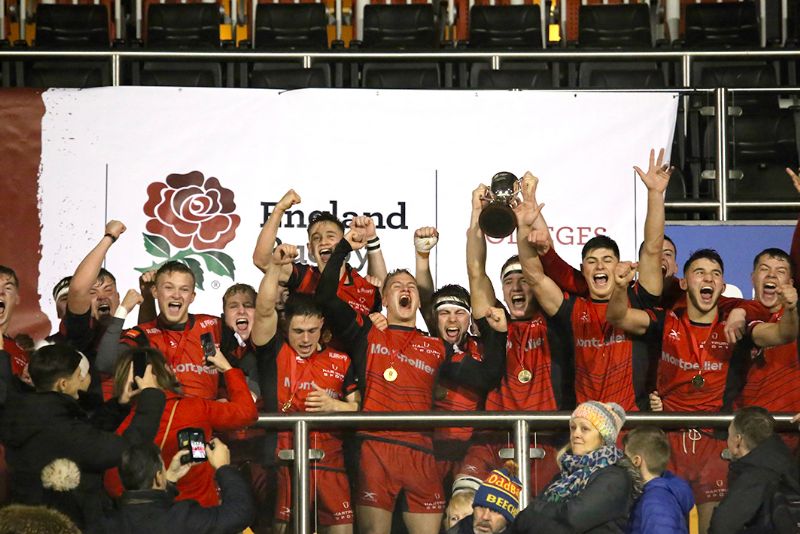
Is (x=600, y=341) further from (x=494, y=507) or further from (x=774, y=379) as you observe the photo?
(x=494, y=507)

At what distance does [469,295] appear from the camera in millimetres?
7156

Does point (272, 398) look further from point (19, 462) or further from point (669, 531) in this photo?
point (669, 531)

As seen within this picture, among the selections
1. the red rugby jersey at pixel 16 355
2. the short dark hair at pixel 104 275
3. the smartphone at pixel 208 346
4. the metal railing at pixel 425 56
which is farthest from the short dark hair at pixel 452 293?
the metal railing at pixel 425 56

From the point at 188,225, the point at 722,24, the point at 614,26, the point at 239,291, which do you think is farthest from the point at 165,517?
the point at 722,24

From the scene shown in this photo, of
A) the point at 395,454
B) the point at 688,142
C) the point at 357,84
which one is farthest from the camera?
the point at 357,84

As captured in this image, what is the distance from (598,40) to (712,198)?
2.24 m

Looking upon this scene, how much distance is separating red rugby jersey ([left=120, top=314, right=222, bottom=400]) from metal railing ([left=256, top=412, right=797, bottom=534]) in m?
0.56

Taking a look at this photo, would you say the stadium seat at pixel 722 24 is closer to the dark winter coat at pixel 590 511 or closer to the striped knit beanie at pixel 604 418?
the striped knit beanie at pixel 604 418

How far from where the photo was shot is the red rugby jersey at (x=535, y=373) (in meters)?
6.62

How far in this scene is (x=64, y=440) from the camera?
5.50 meters

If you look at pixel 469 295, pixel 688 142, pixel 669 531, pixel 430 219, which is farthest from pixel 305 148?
pixel 669 531

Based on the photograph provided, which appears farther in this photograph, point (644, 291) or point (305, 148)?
point (305, 148)

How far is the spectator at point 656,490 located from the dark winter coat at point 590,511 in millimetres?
92

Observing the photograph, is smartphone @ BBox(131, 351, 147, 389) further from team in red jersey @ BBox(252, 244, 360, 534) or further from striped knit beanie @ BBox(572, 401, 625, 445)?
striped knit beanie @ BBox(572, 401, 625, 445)
